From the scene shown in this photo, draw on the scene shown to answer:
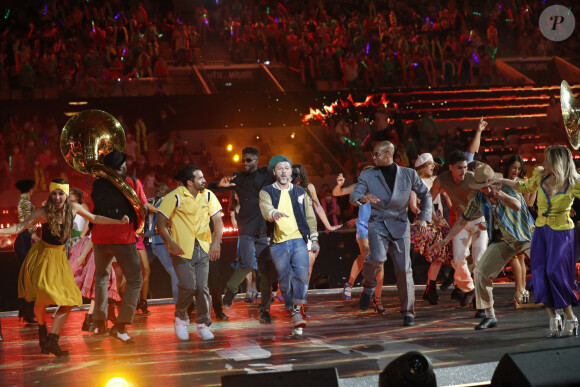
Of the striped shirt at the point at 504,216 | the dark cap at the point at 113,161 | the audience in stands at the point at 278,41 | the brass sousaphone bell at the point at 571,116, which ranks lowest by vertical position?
the striped shirt at the point at 504,216

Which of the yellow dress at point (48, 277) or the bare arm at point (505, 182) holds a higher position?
the bare arm at point (505, 182)

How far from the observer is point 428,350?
565 cm

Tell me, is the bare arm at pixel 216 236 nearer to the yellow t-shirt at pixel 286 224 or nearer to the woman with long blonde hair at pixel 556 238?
the yellow t-shirt at pixel 286 224

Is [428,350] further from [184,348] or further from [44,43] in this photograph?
[44,43]

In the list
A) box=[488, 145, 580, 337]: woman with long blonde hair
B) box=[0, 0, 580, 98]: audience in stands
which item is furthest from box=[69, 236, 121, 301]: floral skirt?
box=[0, 0, 580, 98]: audience in stands

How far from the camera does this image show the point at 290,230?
23.0ft

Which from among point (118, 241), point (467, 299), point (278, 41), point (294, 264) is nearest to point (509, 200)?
point (467, 299)

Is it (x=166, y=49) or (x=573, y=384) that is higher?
(x=166, y=49)

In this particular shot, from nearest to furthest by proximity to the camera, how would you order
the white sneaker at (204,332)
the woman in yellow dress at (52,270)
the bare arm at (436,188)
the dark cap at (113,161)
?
the woman in yellow dress at (52,270) → the white sneaker at (204,332) → the dark cap at (113,161) → the bare arm at (436,188)

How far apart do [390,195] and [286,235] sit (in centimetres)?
110

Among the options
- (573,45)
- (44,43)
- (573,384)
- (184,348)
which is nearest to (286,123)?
(44,43)

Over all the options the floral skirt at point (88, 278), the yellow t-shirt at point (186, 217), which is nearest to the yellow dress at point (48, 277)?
the yellow t-shirt at point (186, 217)

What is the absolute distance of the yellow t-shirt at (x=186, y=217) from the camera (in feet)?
21.8

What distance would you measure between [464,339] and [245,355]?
1.84 meters
